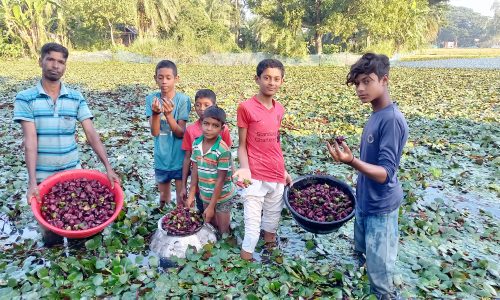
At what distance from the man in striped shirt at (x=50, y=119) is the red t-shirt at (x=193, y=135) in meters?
0.70

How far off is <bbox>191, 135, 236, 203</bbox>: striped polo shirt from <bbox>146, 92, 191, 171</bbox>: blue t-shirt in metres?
0.44

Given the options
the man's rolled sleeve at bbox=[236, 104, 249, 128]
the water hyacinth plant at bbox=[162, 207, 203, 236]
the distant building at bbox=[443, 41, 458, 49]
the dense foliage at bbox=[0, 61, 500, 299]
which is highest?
the distant building at bbox=[443, 41, 458, 49]

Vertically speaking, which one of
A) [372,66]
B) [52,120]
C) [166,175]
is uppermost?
[372,66]

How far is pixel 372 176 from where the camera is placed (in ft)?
7.22

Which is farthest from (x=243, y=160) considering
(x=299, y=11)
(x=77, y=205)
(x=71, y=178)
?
(x=299, y=11)

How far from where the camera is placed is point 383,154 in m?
2.22

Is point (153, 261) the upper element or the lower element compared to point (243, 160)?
lower

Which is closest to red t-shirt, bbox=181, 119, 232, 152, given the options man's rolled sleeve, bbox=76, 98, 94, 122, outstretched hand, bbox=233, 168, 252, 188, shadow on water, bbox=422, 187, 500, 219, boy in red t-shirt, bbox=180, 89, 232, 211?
boy in red t-shirt, bbox=180, 89, 232, 211

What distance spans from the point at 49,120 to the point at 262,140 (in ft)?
5.76

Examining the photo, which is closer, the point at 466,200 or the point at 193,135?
the point at 193,135

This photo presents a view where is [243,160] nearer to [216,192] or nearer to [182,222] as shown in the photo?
[216,192]

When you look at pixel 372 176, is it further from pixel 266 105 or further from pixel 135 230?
pixel 135 230

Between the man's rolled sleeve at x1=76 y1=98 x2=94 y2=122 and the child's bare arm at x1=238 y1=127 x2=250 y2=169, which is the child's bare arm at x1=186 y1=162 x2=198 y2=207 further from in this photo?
the man's rolled sleeve at x1=76 y1=98 x2=94 y2=122

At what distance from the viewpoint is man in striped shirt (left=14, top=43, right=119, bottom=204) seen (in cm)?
287
